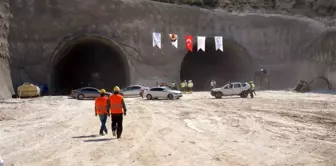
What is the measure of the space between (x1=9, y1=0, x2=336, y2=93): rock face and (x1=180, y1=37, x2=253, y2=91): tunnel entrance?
22 cm

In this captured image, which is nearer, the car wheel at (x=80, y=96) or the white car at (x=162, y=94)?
the white car at (x=162, y=94)

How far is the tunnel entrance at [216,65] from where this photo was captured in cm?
5044

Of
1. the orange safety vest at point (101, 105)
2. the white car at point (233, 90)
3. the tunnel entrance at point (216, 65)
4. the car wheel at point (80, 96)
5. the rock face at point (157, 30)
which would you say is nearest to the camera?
the orange safety vest at point (101, 105)

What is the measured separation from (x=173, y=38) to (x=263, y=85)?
1196cm

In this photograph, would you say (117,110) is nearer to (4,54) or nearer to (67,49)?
(4,54)

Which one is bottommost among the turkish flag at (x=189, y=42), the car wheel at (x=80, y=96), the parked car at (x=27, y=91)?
the car wheel at (x=80, y=96)

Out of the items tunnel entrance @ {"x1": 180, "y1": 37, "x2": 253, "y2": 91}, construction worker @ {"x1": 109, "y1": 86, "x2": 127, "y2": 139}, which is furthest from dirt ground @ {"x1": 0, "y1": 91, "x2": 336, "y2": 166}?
tunnel entrance @ {"x1": 180, "y1": 37, "x2": 253, "y2": 91}

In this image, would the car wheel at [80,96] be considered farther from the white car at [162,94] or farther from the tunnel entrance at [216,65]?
the tunnel entrance at [216,65]

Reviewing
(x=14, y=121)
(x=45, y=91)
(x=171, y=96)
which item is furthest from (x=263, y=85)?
(x=14, y=121)

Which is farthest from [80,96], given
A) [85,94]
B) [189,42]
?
[189,42]

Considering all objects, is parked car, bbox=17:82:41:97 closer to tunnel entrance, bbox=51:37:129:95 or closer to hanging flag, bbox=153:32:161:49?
hanging flag, bbox=153:32:161:49

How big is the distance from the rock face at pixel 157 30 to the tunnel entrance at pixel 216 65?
0.22 metres

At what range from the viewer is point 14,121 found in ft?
62.5

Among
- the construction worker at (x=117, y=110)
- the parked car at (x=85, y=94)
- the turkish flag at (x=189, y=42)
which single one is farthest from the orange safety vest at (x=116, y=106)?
the turkish flag at (x=189, y=42)
